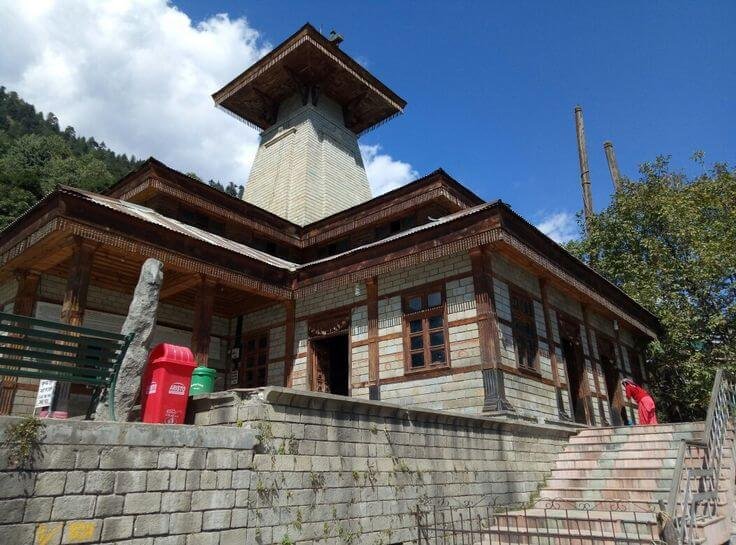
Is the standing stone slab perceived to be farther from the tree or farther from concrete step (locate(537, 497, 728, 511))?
the tree

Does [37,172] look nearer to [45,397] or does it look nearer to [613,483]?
[45,397]

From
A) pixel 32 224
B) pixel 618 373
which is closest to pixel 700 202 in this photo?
pixel 618 373

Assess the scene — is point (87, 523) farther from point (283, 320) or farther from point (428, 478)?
Result: point (283, 320)

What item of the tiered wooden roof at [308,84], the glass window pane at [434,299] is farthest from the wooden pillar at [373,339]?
the tiered wooden roof at [308,84]

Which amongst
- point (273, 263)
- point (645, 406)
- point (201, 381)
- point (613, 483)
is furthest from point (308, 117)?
point (613, 483)

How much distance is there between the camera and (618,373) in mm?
16828

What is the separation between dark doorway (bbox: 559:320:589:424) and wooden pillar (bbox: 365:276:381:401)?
17.0ft

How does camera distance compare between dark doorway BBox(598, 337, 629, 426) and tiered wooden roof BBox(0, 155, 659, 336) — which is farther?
dark doorway BBox(598, 337, 629, 426)

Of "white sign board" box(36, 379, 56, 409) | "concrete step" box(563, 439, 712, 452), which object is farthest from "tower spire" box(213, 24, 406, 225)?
"white sign board" box(36, 379, 56, 409)

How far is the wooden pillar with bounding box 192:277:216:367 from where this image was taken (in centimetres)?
1212

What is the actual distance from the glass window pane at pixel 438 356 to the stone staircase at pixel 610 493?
320cm

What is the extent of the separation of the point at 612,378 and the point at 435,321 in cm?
821

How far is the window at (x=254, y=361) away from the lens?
49.7ft

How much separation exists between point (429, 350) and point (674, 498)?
6189mm
